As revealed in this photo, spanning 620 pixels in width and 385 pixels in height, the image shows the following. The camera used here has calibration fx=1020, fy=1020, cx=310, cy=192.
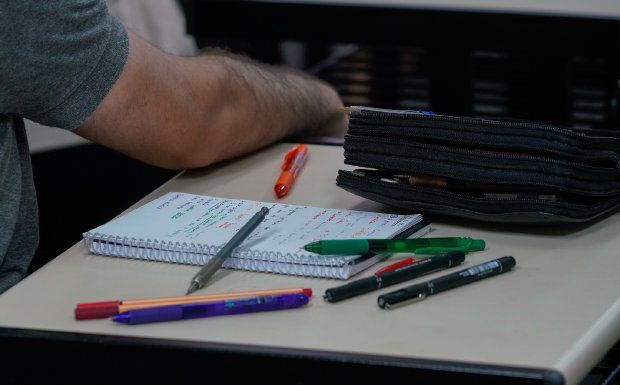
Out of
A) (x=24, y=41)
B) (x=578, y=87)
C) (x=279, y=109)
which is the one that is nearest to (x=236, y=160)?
(x=279, y=109)

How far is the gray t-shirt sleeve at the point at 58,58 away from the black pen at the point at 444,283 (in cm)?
40

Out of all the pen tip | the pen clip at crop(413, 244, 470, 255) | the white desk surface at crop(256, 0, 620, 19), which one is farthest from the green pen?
the white desk surface at crop(256, 0, 620, 19)

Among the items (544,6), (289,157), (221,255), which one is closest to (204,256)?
(221,255)

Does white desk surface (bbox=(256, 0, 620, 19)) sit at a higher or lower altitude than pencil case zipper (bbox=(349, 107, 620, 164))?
higher

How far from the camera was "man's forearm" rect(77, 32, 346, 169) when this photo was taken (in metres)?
1.12

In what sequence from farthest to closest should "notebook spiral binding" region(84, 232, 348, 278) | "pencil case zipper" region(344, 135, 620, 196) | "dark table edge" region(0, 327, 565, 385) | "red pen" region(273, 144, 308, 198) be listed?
1. "red pen" region(273, 144, 308, 198)
2. "pencil case zipper" region(344, 135, 620, 196)
3. "notebook spiral binding" region(84, 232, 348, 278)
4. "dark table edge" region(0, 327, 565, 385)

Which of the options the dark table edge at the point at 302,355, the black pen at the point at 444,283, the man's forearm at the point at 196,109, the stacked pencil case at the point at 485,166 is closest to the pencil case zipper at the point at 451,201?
the stacked pencil case at the point at 485,166

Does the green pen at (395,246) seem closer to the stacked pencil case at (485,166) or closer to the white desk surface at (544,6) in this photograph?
the stacked pencil case at (485,166)

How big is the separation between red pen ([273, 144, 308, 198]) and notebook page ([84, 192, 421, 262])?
6cm

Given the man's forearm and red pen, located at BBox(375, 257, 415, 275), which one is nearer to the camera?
red pen, located at BBox(375, 257, 415, 275)

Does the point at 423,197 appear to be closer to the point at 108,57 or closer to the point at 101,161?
the point at 108,57

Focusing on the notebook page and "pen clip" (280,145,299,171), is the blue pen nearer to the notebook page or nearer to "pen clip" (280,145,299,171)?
the notebook page

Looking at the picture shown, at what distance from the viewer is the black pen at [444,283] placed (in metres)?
0.85

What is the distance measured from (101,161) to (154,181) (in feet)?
0.33
